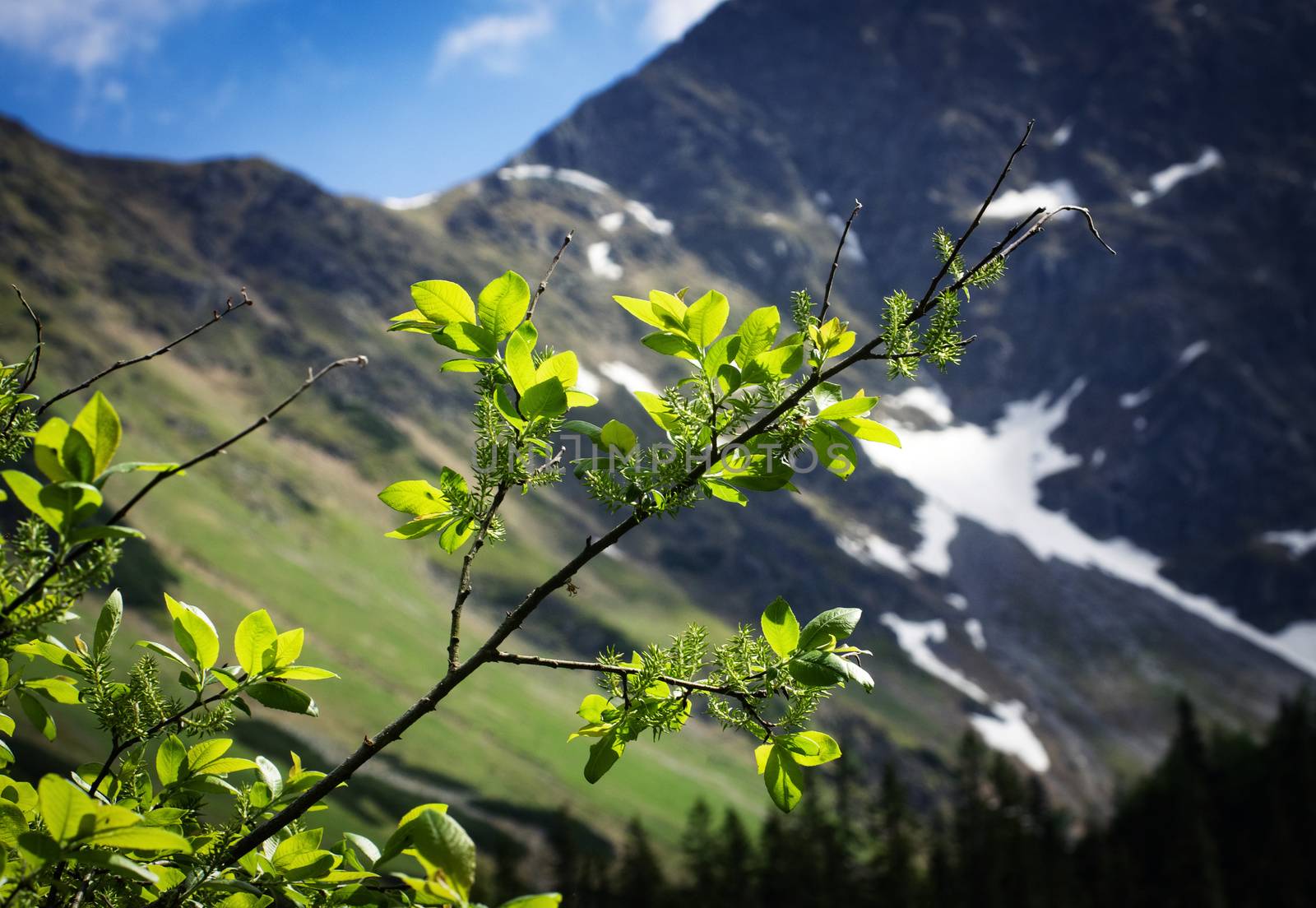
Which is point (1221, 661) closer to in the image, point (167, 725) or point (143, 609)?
point (143, 609)

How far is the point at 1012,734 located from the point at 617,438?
16559cm

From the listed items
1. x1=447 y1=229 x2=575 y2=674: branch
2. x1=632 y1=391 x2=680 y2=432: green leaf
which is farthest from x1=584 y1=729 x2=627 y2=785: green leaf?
x1=632 y1=391 x2=680 y2=432: green leaf

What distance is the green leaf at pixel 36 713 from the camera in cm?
213

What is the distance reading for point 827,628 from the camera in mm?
1886

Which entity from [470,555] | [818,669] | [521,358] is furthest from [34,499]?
[818,669]

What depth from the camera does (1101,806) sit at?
133250 millimetres

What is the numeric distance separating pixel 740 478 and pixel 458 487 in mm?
692

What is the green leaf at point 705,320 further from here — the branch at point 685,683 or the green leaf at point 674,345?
the branch at point 685,683

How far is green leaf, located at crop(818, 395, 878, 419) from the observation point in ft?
6.18

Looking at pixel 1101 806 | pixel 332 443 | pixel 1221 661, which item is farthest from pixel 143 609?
pixel 1221 661

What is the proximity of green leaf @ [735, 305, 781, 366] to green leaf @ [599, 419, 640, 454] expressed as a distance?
33cm

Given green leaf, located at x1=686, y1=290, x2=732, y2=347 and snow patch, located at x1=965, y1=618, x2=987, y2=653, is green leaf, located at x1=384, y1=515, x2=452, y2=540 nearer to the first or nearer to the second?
green leaf, located at x1=686, y1=290, x2=732, y2=347

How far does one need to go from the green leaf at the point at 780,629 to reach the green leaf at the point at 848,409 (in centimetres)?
43

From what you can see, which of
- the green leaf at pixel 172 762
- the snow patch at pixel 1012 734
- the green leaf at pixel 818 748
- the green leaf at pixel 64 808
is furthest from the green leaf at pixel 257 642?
the snow patch at pixel 1012 734
